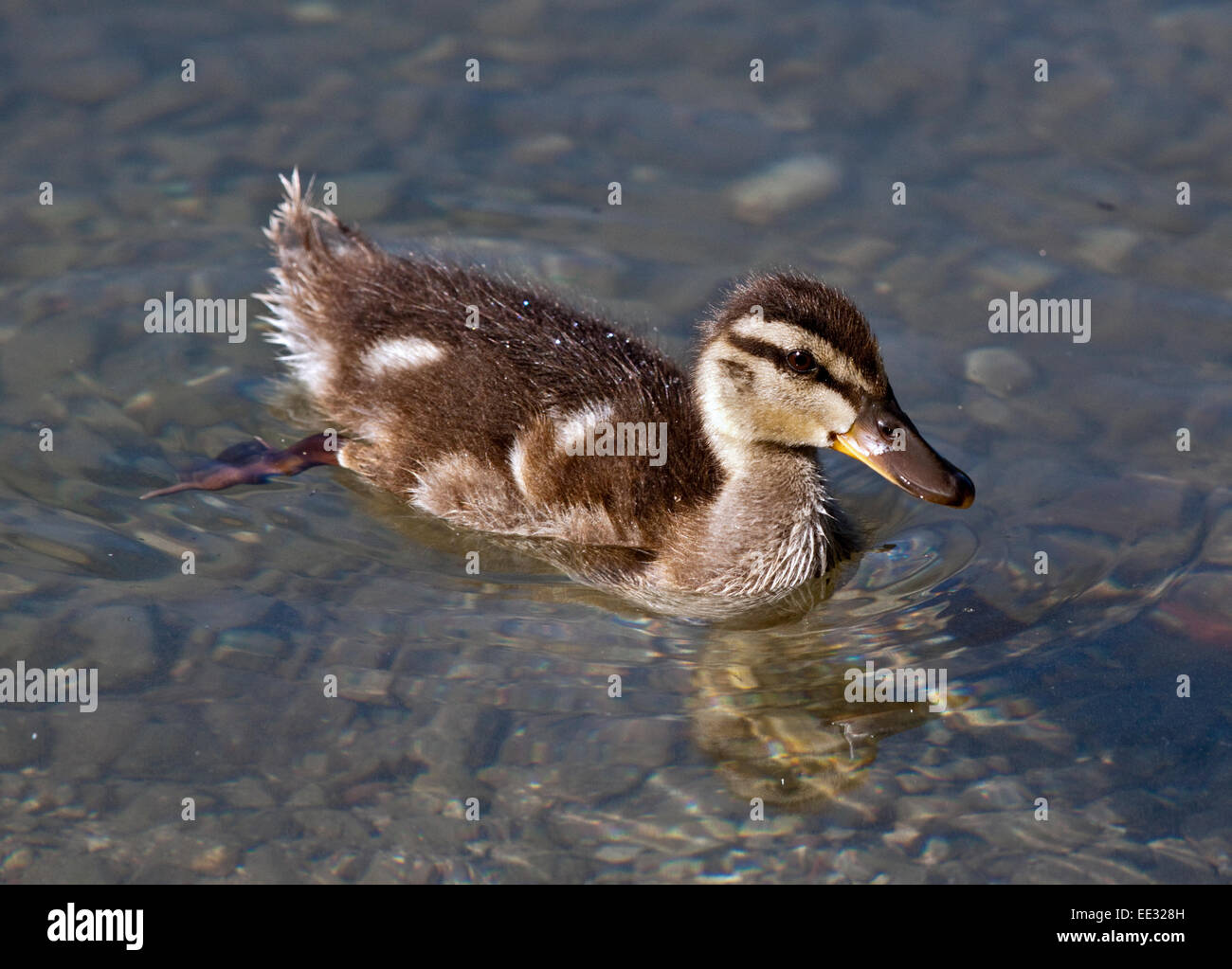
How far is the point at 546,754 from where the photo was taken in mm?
4750

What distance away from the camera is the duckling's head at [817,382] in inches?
201

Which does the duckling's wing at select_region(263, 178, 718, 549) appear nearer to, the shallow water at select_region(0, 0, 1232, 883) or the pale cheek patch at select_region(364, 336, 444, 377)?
the pale cheek patch at select_region(364, 336, 444, 377)

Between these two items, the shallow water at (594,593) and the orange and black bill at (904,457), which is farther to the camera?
the orange and black bill at (904,457)

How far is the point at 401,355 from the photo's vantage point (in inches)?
225

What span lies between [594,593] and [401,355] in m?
1.15

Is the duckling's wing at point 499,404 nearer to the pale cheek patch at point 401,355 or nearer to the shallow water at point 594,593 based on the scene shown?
the pale cheek patch at point 401,355

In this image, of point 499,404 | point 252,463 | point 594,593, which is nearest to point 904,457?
point 594,593

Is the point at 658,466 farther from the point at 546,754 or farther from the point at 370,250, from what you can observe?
the point at 370,250

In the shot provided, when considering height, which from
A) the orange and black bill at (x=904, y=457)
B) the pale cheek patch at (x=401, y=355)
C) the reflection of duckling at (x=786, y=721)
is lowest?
the reflection of duckling at (x=786, y=721)

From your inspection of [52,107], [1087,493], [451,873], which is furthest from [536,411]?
[52,107]

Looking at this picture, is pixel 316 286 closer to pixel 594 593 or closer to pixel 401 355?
pixel 401 355

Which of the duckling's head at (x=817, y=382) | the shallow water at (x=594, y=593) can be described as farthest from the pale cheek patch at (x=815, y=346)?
the shallow water at (x=594, y=593)

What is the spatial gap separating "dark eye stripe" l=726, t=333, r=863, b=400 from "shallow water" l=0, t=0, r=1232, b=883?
30.5 inches

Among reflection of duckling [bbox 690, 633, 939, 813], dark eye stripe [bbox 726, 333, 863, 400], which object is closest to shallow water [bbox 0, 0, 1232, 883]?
reflection of duckling [bbox 690, 633, 939, 813]
